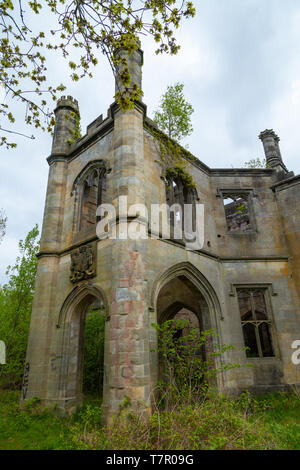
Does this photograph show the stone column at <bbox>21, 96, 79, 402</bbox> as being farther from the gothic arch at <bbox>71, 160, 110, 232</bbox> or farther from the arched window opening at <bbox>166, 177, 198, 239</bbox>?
the arched window opening at <bbox>166, 177, 198, 239</bbox>

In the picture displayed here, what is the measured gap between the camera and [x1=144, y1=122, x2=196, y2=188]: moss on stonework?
8.69 meters

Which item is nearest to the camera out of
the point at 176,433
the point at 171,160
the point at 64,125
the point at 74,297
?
the point at 176,433

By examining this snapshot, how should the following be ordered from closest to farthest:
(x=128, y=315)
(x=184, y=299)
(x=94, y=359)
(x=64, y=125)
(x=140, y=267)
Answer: (x=128, y=315), (x=140, y=267), (x=184, y=299), (x=64, y=125), (x=94, y=359)

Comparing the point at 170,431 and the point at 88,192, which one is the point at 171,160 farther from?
the point at 170,431

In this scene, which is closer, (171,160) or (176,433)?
(176,433)

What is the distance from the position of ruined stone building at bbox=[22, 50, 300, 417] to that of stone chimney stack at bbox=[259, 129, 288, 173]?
0.64 feet

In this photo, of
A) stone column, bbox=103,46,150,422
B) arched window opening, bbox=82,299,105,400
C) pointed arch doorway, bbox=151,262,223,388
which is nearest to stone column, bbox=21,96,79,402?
stone column, bbox=103,46,150,422

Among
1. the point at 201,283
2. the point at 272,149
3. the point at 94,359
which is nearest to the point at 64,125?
the point at 201,283

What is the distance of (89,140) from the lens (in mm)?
9336

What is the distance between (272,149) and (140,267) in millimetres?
9082

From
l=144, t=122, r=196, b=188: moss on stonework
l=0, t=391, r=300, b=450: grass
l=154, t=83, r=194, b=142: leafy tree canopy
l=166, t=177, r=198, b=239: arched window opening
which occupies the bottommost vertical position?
l=0, t=391, r=300, b=450: grass

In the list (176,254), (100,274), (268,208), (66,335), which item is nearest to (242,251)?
(268,208)

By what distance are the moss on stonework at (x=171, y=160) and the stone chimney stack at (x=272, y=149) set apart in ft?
13.8

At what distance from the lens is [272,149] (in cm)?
1202
